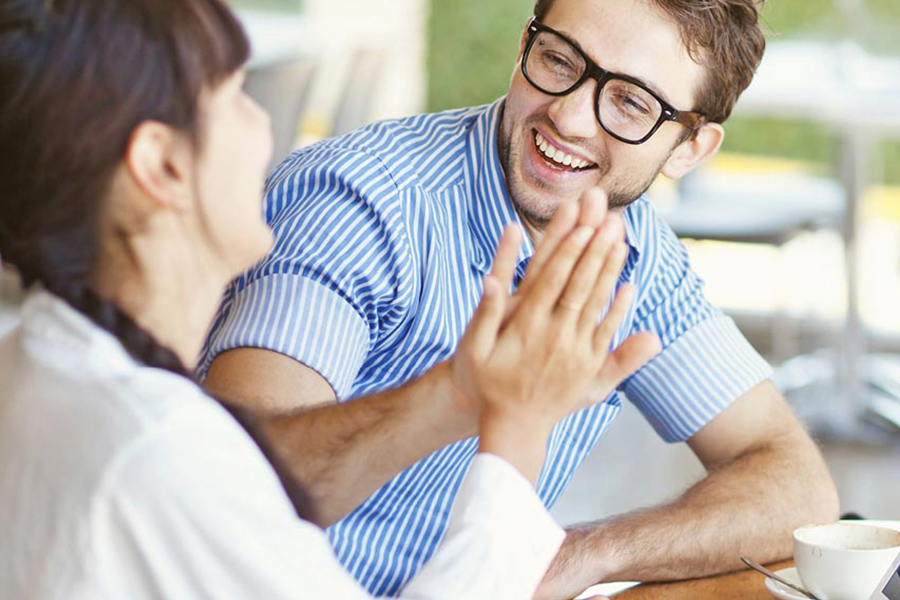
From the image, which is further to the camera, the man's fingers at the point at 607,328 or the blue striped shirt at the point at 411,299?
the blue striped shirt at the point at 411,299

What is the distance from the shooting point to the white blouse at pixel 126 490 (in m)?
0.88

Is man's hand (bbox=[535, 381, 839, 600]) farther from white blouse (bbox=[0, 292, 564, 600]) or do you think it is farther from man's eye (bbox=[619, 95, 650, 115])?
white blouse (bbox=[0, 292, 564, 600])

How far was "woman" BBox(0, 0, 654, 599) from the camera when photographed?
2.92 feet

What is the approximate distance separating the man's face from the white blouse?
3.04ft

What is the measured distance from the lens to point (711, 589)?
58.7 inches

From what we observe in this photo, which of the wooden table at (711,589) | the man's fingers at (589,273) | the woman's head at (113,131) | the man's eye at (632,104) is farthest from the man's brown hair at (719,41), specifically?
the woman's head at (113,131)

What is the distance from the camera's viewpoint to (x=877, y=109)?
441cm

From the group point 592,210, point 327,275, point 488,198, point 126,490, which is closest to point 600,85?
point 488,198

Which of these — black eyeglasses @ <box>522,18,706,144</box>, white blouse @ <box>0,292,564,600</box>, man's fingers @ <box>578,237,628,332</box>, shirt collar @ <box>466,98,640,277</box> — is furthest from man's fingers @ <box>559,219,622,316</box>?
black eyeglasses @ <box>522,18,706,144</box>

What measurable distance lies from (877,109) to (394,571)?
323 cm

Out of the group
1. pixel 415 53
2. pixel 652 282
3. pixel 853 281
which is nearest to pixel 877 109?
pixel 853 281

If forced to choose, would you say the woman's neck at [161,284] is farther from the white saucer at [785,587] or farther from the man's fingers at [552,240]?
the white saucer at [785,587]

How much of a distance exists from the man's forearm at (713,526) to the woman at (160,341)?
45 cm

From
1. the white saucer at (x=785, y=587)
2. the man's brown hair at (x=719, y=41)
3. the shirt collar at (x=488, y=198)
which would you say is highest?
the man's brown hair at (x=719, y=41)
